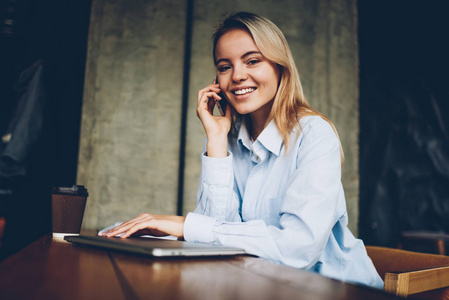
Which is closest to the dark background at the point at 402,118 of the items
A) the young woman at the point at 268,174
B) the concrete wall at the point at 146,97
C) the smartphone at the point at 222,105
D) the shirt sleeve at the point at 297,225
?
the concrete wall at the point at 146,97

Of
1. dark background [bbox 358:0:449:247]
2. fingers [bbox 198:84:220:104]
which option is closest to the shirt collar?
fingers [bbox 198:84:220:104]

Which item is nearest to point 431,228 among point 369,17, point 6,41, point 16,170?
point 369,17

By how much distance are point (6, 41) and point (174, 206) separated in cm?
404

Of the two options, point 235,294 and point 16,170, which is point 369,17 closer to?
point 16,170

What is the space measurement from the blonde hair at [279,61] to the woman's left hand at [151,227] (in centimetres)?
58

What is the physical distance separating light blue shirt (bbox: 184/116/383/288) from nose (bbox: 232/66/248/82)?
0.22 m

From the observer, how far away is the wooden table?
41 cm

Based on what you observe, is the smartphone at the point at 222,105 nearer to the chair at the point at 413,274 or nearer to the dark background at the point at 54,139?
the chair at the point at 413,274

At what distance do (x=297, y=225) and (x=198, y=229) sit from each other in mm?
257

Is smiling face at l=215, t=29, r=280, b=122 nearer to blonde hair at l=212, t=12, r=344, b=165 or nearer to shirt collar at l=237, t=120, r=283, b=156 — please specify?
blonde hair at l=212, t=12, r=344, b=165

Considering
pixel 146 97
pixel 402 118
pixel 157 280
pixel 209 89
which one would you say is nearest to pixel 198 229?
pixel 157 280

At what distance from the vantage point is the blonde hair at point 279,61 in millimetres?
1406

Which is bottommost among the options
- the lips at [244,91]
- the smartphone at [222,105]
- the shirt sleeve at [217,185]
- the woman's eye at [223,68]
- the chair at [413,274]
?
the chair at [413,274]

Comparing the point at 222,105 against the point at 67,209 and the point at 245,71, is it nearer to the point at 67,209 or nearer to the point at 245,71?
the point at 245,71
